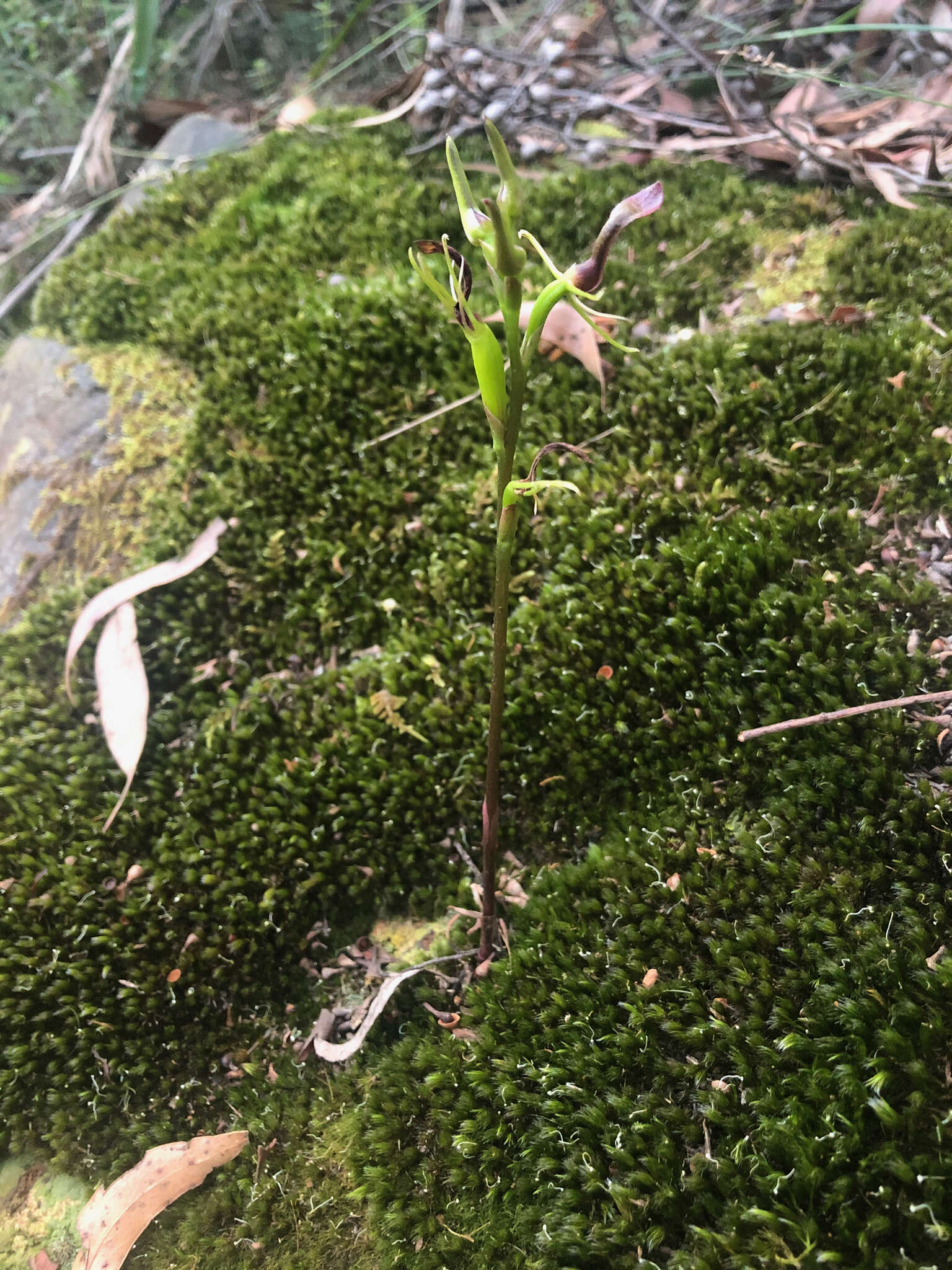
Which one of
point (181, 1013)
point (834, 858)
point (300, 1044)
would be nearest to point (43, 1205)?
point (181, 1013)

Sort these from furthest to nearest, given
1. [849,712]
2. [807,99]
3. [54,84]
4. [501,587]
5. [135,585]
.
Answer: [54,84], [807,99], [135,585], [849,712], [501,587]

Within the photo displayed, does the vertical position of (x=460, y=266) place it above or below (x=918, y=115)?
above

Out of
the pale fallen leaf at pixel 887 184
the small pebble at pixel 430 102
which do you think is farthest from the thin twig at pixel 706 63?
the small pebble at pixel 430 102

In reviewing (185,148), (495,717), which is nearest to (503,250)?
(495,717)

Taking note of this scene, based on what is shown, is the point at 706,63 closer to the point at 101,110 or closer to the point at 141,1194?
the point at 101,110

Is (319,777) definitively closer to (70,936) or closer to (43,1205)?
(70,936)

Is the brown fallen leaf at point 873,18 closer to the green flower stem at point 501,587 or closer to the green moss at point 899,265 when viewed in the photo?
the green moss at point 899,265
